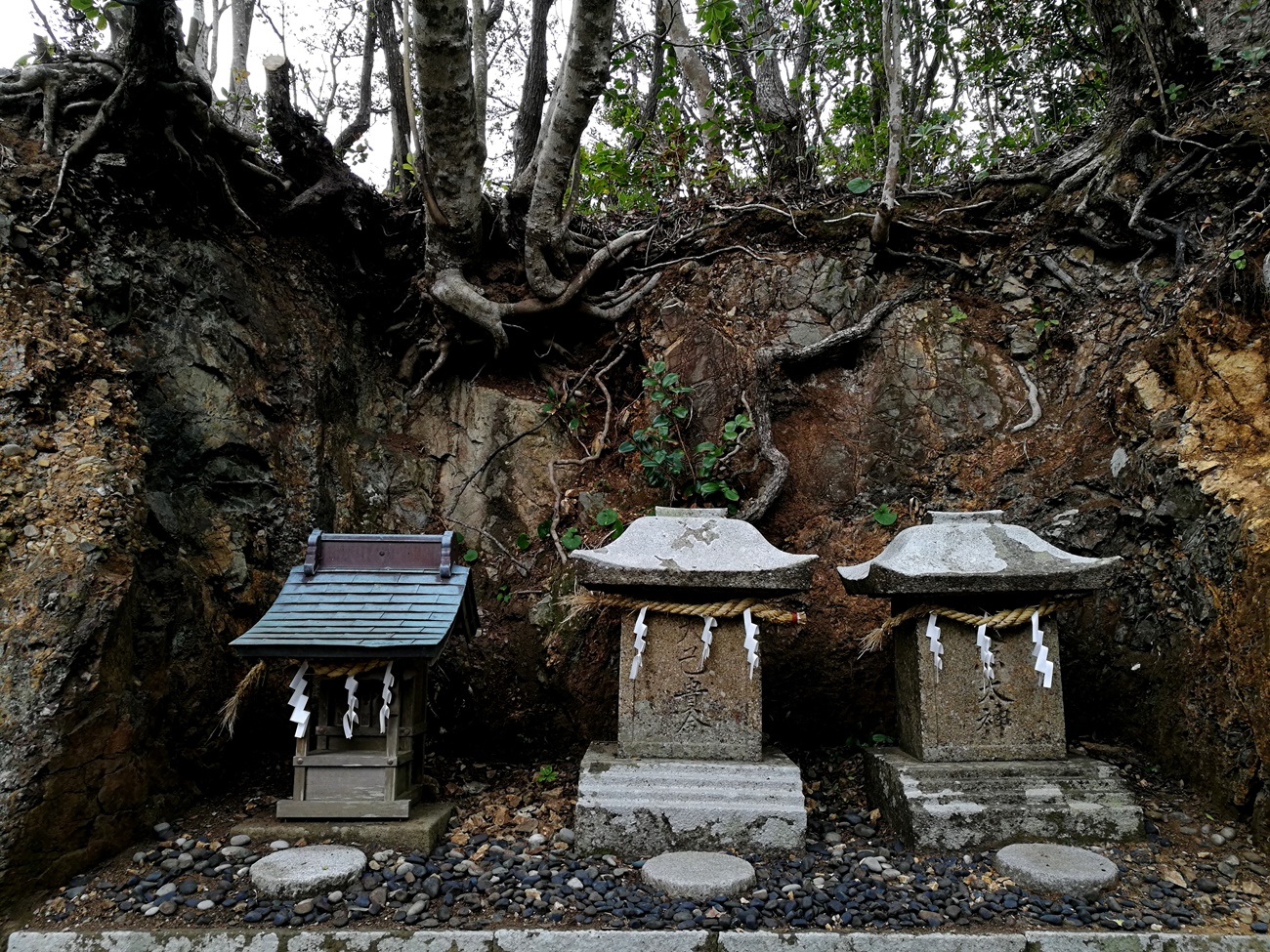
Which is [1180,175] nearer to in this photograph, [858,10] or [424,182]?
[858,10]

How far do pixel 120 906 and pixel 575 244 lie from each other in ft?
18.4

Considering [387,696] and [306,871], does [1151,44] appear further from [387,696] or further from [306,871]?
[306,871]

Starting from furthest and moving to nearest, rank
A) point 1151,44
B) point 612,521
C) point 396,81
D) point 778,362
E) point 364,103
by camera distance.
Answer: point 364,103, point 396,81, point 778,362, point 1151,44, point 612,521

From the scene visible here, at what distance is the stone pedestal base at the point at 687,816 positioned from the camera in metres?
3.70

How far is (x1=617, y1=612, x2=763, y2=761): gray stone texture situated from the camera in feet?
13.5

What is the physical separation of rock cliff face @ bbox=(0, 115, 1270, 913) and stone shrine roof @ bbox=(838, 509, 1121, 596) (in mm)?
894

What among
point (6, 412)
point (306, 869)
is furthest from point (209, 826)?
point (6, 412)

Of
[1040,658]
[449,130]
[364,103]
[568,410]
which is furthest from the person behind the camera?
[364,103]

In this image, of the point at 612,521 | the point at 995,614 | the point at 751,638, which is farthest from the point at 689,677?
the point at 612,521

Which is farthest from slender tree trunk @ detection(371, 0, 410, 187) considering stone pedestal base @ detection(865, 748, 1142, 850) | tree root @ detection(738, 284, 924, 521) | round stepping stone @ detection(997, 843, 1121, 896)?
round stepping stone @ detection(997, 843, 1121, 896)

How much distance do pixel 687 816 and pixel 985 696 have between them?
1.76m

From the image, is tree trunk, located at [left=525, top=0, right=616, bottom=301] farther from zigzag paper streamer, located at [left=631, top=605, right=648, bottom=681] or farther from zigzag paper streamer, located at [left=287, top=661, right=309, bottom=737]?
zigzag paper streamer, located at [left=287, top=661, right=309, bottom=737]

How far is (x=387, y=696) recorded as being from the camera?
380cm

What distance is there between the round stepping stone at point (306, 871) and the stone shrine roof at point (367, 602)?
89cm
